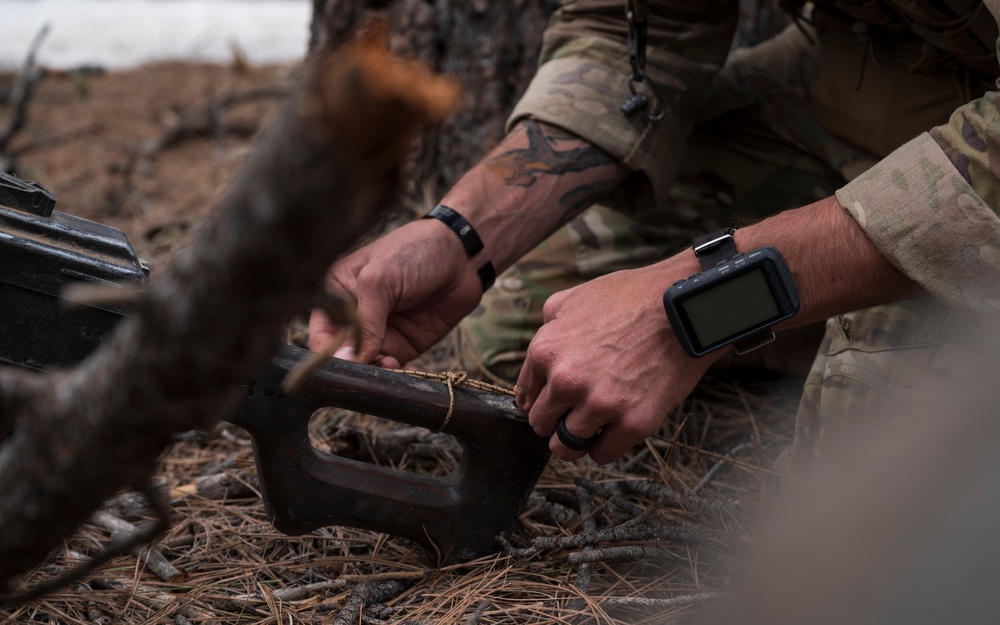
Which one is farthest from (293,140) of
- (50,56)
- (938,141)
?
(50,56)

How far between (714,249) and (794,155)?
3.33 feet

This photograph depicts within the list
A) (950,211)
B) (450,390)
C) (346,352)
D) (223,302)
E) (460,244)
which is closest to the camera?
(223,302)

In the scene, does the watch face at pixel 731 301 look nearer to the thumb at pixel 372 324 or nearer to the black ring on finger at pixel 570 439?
the black ring on finger at pixel 570 439

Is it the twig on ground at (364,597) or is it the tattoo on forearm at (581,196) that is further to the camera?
the tattoo on forearm at (581,196)

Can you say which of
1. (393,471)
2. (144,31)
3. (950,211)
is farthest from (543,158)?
(144,31)

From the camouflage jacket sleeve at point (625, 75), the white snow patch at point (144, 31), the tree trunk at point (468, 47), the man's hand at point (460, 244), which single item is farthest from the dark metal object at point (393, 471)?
the white snow patch at point (144, 31)

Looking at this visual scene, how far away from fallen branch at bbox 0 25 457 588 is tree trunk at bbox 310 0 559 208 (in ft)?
6.86

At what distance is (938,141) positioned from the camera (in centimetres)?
140

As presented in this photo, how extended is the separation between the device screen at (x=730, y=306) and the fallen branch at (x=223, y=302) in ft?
2.54

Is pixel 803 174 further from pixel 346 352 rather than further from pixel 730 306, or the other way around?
pixel 346 352

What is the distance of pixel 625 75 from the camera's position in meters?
2.12

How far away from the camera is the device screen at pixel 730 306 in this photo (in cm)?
143

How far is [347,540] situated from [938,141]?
52.3 inches

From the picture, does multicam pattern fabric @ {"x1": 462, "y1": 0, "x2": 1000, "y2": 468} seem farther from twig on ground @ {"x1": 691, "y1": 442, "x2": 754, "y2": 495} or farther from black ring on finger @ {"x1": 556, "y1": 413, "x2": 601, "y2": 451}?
black ring on finger @ {"x1": 556, "y1": 413, "x2": 601, "y2": 451}
